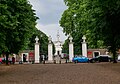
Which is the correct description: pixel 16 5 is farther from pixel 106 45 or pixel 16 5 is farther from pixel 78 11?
pixel 78 11

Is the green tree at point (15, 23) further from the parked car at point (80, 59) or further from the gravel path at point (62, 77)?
the parked car at point (80, 59)

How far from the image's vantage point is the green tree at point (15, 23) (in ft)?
92.6

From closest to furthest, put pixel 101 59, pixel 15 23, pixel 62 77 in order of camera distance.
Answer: pixel 62 77 < pixel 15 23 < pixel 101 59

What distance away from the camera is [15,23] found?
104 ft

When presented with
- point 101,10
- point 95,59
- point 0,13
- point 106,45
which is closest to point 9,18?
point 0,13

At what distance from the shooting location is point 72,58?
65312 mm

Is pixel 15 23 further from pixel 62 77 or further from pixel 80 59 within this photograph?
pixel 80 59

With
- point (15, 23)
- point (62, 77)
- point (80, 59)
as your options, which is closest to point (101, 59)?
point (80, 59)

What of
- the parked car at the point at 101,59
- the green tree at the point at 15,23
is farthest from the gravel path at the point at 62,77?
the parked car at the point at 101,59

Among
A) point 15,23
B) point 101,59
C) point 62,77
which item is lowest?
point 62,77

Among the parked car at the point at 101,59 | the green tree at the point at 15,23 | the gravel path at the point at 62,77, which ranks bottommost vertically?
the gravel path at the point at 62,77

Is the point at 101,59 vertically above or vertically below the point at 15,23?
below

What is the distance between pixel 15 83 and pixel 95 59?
46.6 m

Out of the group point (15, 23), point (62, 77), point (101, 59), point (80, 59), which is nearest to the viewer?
point (62, 77)
